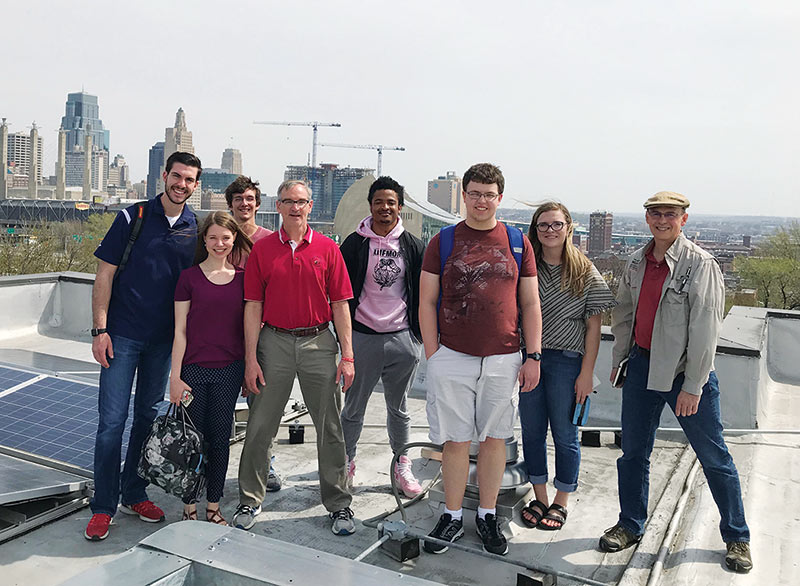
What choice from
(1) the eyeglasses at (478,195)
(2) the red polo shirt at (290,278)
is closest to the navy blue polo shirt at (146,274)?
(2) the red polo shirt at (290,278)

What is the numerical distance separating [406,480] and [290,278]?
1298 mm

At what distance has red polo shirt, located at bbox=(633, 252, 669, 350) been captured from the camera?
308 cm

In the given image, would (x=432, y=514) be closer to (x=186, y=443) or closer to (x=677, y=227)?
(x=186, y=443)

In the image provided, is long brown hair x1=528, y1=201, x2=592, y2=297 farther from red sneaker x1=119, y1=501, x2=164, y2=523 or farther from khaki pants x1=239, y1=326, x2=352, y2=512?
red sneaker x1=119, y1=501, x2=164, y2=523

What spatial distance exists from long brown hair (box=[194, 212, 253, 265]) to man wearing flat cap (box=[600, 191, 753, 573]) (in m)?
1.76

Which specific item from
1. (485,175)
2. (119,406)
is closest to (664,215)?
(485,175)

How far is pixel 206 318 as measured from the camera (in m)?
3.27

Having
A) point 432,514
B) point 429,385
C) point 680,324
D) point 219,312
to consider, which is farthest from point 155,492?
point 680,324

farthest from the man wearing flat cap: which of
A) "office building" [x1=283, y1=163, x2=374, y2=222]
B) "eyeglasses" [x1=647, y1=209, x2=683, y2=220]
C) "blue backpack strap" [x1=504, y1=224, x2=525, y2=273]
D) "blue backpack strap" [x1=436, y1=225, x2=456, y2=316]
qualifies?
"office building" [x1=283, y1=163, x2=374, y2=222]

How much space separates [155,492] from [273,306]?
136 cm

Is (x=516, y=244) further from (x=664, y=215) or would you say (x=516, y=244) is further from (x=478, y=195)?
(x=664, y=215)

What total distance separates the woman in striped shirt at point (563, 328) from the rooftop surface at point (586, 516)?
0.38 meters

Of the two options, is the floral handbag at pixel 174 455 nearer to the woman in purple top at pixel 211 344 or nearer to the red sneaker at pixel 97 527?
the woman in purple top at pixel 211 344

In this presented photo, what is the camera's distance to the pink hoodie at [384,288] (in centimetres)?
366
